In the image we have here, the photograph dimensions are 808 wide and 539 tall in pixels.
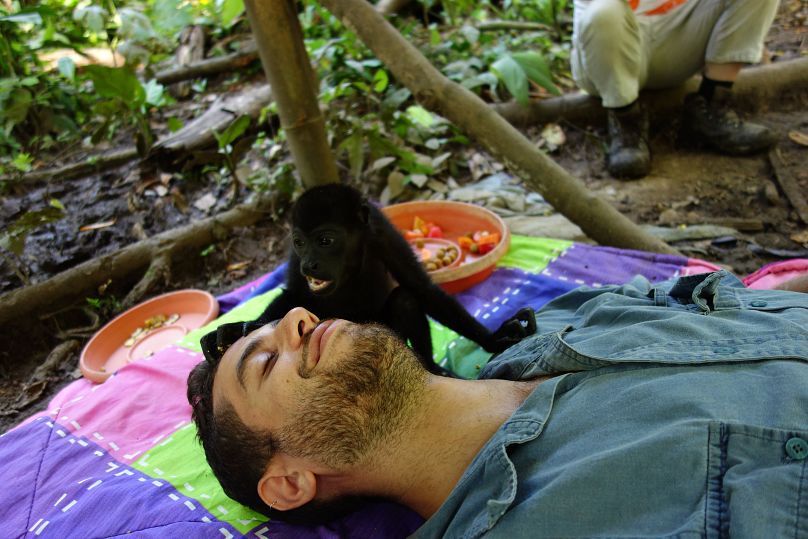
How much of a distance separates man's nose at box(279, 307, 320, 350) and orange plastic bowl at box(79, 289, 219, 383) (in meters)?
1.86

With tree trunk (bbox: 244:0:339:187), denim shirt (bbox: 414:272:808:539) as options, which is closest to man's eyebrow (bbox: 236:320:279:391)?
denim shirt (bbox: 414:272:808:539)

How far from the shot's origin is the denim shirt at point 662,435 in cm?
128

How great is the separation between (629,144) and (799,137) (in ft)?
5.06

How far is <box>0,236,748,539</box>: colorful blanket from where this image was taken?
209cm

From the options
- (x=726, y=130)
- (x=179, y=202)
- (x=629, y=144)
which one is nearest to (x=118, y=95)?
(x=179, y=202)

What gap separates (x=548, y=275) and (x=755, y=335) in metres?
1.82

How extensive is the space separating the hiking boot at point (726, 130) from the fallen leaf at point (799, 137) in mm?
Answer: 320

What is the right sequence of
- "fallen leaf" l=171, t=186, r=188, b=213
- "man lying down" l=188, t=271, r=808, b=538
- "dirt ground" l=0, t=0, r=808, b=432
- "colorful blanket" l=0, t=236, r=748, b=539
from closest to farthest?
"man lying down" l=188, t=271, r=808, b=538, "colorful blanket" l=0, t=236, r=748, b=539, "dirt ground" l=0, t=0, r=808, b=432, "fallen leaf" l=171, t=186, r=188, b=213

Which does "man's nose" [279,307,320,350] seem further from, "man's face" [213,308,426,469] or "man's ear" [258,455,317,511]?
"man's ear" [258,455,317,511]

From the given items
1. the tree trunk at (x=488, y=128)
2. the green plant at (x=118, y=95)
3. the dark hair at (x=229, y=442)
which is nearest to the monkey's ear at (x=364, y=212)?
the tree trunk at (x=488, y=128)

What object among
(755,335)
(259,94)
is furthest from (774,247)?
(259,94)

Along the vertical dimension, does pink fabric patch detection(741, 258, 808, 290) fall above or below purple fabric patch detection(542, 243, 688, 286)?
above

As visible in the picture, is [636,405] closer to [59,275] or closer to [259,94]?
[59,275]

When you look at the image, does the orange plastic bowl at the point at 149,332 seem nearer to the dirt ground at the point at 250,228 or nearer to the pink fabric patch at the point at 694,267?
the dirt ground at the point at 250,228
